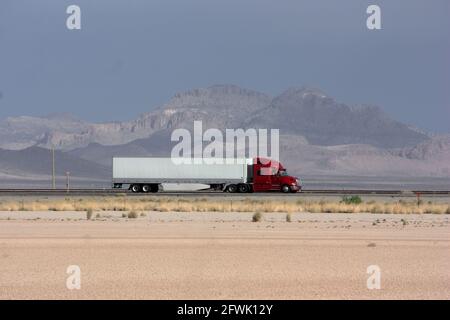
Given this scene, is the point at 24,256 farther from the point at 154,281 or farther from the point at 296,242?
the point at 296,242

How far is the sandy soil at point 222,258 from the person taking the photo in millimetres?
17297

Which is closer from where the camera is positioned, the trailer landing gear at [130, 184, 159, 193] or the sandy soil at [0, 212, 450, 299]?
the sandy soil at [0, 212, 450, 299]

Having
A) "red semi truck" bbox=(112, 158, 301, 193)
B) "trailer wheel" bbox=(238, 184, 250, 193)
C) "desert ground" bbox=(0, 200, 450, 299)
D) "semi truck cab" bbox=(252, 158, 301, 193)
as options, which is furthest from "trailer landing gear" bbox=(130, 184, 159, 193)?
"desert ground" bbox=(0, 200, 450, 299)

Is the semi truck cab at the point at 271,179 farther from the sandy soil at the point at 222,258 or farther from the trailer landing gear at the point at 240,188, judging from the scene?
the sandy soil at the point at 222,258

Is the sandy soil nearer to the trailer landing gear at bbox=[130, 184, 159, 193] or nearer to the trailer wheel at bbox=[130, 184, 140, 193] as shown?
the trailer landing gear at bbox=[130, 184, 159, 193]

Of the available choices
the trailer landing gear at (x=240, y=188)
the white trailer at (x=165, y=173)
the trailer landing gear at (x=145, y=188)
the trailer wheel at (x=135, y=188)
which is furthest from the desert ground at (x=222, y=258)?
the trailer wheel at (x=135, y=188)

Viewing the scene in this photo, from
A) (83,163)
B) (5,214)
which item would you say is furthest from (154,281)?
(83,163)

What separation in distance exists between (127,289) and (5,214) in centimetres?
2500

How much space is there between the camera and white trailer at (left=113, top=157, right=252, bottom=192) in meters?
65.9

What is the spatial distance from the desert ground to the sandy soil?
2 centimetres

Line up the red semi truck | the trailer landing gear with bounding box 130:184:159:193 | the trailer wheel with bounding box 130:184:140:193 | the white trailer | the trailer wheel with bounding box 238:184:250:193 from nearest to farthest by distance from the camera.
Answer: the red semi truck
the trailer wheel with bounding box 238:184:250:193
the white trailer
the trailer landing gear with bounding box 130:184:159:193
the trailer wheel with bounding box 130:184:140:193

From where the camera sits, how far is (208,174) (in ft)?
218

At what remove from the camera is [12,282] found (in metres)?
18.2

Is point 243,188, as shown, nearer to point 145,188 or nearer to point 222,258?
point 145,188
